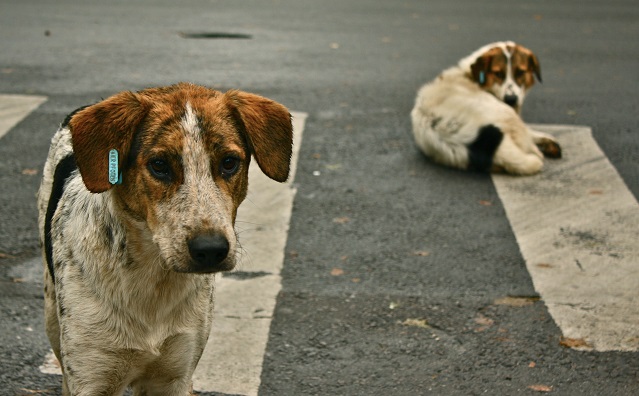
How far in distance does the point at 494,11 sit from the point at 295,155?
8404 millimetres

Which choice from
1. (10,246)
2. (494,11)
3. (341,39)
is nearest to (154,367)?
(10,246)

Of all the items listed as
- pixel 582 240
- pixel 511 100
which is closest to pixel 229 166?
pixel 582 240

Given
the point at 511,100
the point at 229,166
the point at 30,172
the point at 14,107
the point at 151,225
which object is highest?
the point at 229,166

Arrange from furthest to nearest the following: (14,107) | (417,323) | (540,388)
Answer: (14,107), (417,323), (540,388)

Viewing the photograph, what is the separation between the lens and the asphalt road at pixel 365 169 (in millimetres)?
5410

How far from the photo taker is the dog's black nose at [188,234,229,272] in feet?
12.1

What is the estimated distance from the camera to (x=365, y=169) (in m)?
8.45

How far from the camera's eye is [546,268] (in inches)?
259

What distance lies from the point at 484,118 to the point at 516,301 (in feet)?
9.17

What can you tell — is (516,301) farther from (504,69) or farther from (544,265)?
(504,69)

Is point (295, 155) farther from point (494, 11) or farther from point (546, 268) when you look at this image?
point (494, 11)

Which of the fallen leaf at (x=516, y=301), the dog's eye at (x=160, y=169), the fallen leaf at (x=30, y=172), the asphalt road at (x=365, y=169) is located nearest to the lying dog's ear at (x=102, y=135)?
the dog's eye at (x=160, y=169)

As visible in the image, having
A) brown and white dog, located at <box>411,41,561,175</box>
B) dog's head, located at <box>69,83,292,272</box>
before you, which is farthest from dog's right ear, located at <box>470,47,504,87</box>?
dog's head, located at <box>69,83,292,272</box>

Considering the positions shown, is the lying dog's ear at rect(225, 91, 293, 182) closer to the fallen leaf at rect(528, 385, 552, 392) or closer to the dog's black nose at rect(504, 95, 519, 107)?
the fallen leaf at rect(528, 385, 552, 392)
